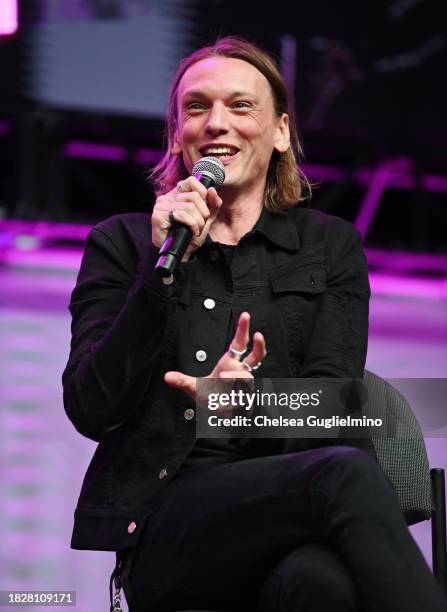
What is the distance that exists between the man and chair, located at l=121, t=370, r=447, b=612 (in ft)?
0.28

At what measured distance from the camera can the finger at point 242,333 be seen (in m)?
1.50

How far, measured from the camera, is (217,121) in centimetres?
190

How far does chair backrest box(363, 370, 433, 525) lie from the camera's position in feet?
5.85

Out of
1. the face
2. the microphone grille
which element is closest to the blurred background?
the face

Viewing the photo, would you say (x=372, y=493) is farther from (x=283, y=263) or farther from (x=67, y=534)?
(x=67, y=534)

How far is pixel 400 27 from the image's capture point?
3729 millimetres

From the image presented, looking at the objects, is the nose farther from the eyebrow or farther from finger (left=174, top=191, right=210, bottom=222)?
finger (left=174, top=191, right=210, bottom=222)

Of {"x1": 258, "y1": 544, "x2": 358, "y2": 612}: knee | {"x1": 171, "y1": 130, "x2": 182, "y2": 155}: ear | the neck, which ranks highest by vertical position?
{"x1": 171, "y1": 130, "x2": 182, "y2": 155}: ear

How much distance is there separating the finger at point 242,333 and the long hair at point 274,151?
0.54m

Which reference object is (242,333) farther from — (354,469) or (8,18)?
(8,18)

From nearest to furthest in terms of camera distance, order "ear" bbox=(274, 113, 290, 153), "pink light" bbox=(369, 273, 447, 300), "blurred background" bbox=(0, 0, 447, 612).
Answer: "ear" bbox=(274, 113, 290, 153) < "blurred background" bbox=(0, 0, 447, 612) < "pink light" bbox=(369, 273, 447, 300)

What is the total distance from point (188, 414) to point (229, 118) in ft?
1.75

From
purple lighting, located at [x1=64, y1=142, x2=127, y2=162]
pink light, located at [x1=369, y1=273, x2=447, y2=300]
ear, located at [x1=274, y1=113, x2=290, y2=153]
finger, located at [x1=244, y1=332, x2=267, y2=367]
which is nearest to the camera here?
finger, located at [x1=244, y1=332, x2=267, y2=367]

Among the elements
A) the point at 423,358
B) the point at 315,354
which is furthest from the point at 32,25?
the point at 315,354
